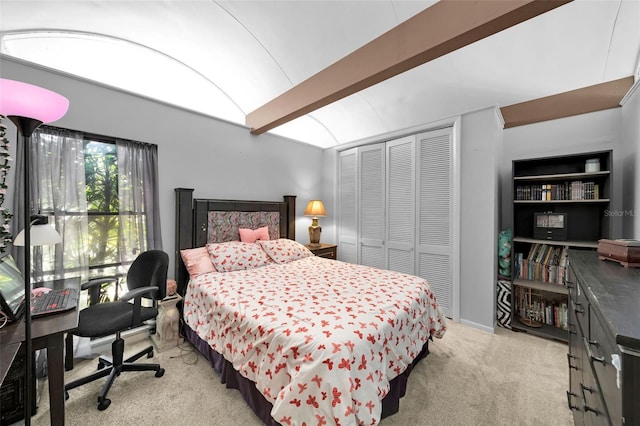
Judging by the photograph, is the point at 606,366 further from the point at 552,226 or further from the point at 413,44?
the point at 552,226

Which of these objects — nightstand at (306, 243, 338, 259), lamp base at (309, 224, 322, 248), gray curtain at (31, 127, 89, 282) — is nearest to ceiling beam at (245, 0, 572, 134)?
lamp base at (309, 224, 322, 248)

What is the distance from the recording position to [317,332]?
1.37 meters

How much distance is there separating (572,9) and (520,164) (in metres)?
1.57

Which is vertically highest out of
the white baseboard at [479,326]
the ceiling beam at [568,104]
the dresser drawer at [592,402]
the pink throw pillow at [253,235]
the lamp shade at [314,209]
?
the ceiling beam at [568,104]

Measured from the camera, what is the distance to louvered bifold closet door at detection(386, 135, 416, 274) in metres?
3.46

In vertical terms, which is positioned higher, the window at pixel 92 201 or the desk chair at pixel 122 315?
the window at pixel 92 201

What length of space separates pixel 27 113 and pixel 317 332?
5.49 ft

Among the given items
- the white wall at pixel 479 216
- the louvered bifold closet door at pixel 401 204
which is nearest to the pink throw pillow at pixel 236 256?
the louvered bifold closet door at pixel 401 204

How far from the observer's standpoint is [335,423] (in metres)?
1.16

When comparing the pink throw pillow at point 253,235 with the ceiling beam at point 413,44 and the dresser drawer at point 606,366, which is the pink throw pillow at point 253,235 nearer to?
the ceiling beam at point 413,44

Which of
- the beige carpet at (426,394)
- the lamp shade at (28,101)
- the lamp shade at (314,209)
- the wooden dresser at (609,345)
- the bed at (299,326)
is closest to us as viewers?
the wooden dresser at (609,345)

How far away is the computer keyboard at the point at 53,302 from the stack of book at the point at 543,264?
13.6ft

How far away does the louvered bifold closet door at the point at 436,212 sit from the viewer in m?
3.11

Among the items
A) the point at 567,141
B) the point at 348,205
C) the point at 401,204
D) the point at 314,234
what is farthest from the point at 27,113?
the point at 567,141
